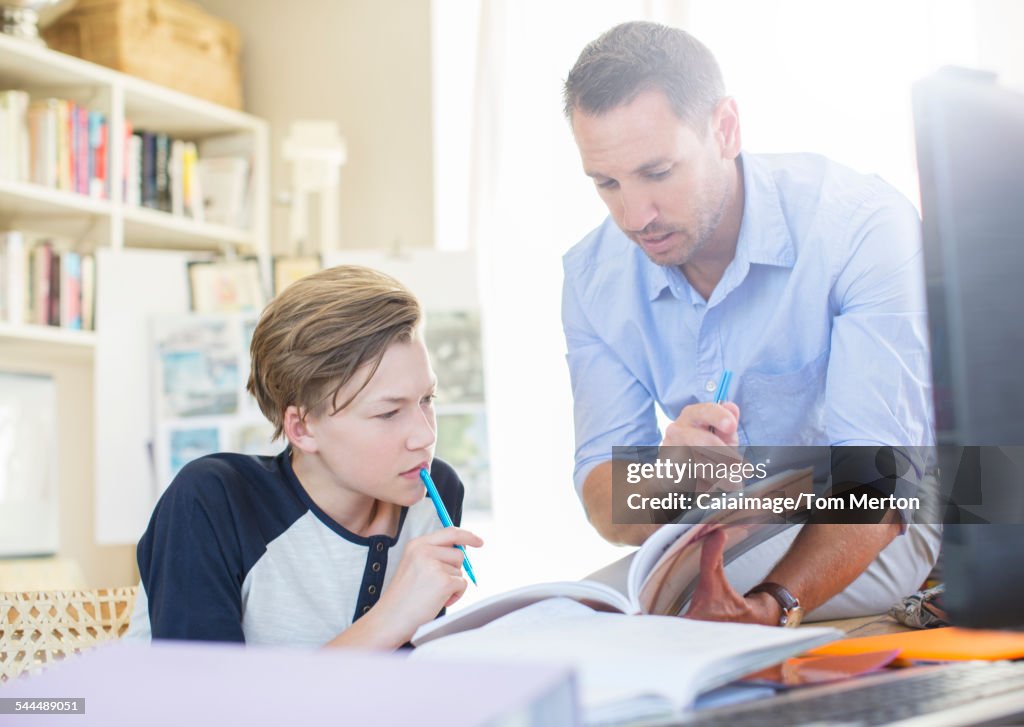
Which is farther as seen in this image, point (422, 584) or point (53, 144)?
point (53, 144)

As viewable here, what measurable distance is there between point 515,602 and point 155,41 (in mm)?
2723

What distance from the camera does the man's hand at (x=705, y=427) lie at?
1.15 metres

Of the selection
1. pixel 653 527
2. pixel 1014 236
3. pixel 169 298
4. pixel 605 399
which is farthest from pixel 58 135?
pixel 1014 236

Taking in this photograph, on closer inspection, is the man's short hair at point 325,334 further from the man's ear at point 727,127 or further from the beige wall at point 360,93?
the beige wall at point 360,93

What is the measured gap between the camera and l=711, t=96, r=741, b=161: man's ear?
1.48 m

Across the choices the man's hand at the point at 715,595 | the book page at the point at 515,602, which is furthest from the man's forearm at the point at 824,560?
the book page at the point at 515,602

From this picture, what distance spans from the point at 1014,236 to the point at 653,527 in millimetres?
857

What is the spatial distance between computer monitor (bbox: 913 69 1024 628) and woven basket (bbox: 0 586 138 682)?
971 millimetres

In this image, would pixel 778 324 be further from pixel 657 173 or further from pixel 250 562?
pixel 250 562

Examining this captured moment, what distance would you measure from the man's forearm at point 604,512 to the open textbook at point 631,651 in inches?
28.6

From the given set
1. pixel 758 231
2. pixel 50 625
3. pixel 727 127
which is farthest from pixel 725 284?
pixel 50 625

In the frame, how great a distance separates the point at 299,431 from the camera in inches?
Result: 46.1

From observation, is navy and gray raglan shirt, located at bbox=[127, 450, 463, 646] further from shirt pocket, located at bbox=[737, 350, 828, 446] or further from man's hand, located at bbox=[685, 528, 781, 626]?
shirt pocket, located at bbox=[737, 350, 828, 446]

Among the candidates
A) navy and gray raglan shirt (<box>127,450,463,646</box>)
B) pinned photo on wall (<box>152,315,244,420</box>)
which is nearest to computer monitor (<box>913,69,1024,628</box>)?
navy and gray raglan shirt (<box>127,450,463,646</box>)
